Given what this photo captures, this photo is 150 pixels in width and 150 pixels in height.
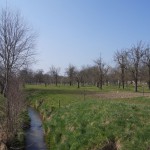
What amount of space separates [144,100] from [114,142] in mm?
18123

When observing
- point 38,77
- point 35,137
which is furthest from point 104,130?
point 38,77

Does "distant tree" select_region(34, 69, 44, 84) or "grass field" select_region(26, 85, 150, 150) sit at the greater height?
"distant tree" select_region(34, 69, 44, 84)

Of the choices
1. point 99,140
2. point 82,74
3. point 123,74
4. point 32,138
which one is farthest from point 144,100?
point 82,74

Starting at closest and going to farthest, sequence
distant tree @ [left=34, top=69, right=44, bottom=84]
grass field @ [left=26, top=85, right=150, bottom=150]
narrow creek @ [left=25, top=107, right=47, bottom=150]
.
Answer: grass field @ [left=26, top=85, right=150, bottom=150]
narrow creek @ [left=25, top=107, right=47, bottom=150]
distant tree @ [left=34, top=69, right=44, bottom=84]

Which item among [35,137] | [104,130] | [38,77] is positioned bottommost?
[35,137]

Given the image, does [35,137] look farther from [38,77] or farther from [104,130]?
[38,77]

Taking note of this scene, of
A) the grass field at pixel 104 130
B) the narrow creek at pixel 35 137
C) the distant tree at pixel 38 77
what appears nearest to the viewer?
the grass field at pixel 104 130

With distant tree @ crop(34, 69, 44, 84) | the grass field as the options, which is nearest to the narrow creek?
the grass field

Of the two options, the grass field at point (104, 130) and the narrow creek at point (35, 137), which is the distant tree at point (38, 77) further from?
the grass field at point (104, 130)

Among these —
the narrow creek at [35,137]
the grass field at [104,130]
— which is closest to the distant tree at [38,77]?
the narrow creek at [35,137]

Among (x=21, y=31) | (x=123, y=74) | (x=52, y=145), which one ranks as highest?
(x=21, y=31)

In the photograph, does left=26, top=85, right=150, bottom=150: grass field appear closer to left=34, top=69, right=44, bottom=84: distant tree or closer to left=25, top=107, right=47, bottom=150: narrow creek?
left=25, top=107, right=47, bottom=150: narrow creek

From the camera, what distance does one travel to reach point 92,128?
17844mm

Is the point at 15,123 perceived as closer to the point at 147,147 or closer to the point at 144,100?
the point at 147,147
